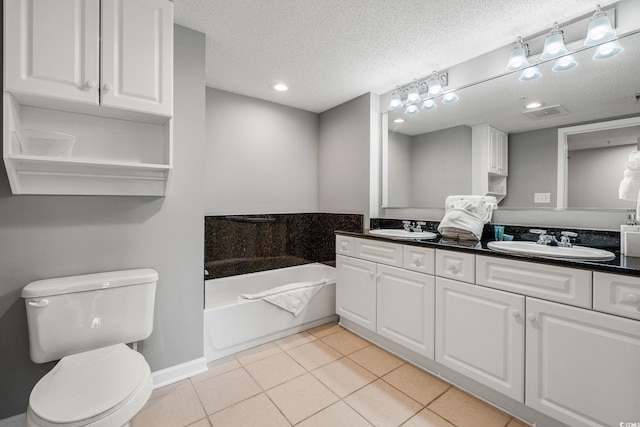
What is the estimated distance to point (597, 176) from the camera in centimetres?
169

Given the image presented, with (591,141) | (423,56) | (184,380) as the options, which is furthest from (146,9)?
(591,141)

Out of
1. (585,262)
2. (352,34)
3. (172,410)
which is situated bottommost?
(172,410)

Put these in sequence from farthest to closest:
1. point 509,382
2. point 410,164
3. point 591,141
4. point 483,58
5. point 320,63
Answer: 1. point 410,164
2. point 320,63
3. point 483,58
4. point 591,141
5. point 509,382

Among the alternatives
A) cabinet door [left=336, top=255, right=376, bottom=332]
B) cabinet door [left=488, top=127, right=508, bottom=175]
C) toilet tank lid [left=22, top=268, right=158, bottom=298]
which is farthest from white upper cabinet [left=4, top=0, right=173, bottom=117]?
cabinet door [left=488, top=127, right=508, bottom=175]

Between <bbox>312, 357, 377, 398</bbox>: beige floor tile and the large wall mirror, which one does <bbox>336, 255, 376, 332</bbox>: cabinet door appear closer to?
<bbox>312, 357, 377, 398</bbox>: beige floor tile

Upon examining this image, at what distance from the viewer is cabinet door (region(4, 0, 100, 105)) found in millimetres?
1240

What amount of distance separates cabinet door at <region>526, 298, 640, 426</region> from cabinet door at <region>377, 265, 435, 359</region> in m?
0.55

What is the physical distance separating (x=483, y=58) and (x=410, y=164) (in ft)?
3.29

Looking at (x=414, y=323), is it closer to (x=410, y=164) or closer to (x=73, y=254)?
(x=410, y=164)

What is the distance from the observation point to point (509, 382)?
145 cm

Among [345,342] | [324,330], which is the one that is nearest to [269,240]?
[324,330]

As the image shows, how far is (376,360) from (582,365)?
1.21m

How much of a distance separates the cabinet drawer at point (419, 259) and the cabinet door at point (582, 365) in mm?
555

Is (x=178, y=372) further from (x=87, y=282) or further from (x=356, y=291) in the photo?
(x=356, y=291)
